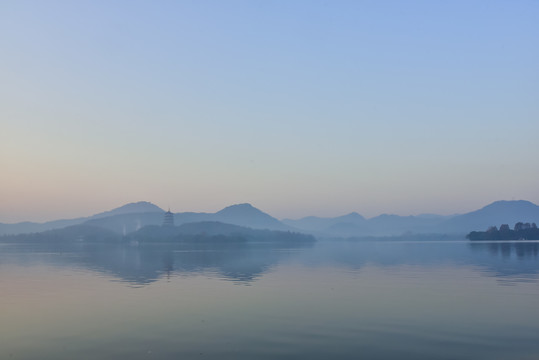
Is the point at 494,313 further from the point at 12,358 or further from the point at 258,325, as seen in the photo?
the point at 12,358

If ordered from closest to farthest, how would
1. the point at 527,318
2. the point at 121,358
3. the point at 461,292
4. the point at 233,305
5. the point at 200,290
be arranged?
the point at 121,358, the point at 527,318, the point at 233,305, the point at 461,292, the point at 200,290

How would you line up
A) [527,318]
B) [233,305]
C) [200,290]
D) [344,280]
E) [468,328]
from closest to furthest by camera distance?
1. [468,328]
2. [527,318]
3. [233,305]
4. [200,290]
5. [344,280]

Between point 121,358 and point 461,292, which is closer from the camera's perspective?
point 121,358

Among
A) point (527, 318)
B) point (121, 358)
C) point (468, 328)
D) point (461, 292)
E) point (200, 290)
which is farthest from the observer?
point (200, 290)

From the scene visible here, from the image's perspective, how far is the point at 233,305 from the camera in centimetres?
4541

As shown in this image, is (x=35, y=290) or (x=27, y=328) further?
(x=35, y=290)

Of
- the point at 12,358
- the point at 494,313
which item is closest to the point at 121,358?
the point at 12,358

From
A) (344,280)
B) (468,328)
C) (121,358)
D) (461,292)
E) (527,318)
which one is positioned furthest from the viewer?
(344,280)

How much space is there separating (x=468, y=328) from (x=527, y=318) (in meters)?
7.24

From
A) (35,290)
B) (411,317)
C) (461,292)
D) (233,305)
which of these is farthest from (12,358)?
(461,292)

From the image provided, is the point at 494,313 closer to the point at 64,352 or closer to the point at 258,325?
the point at 258,325

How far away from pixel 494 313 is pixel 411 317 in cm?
774

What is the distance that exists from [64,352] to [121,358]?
168 inches

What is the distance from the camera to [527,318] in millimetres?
37281
